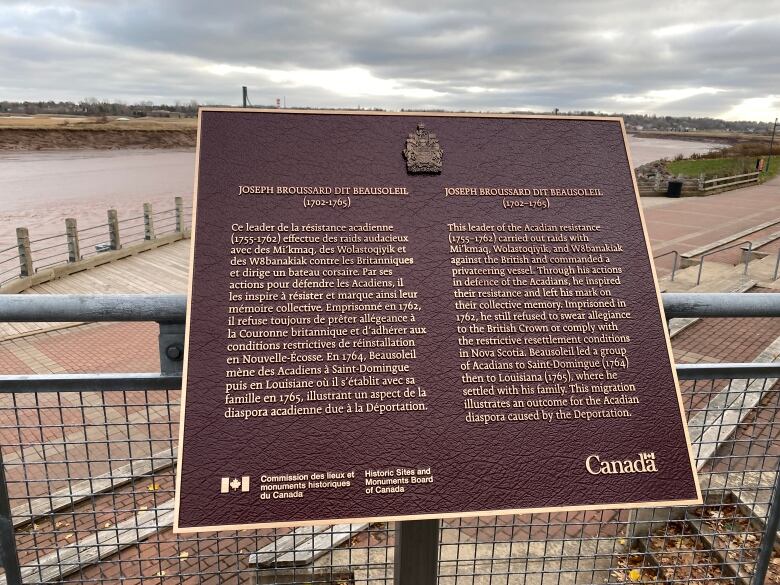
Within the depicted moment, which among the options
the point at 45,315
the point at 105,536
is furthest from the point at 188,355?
the point at 105,536

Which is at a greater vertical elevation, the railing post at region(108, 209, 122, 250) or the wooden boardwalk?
the railing post at region(108, 209, 122, 250)

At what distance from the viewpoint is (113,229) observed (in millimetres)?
17469

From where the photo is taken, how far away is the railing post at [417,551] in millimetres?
2473

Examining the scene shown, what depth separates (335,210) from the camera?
2475 millimetres

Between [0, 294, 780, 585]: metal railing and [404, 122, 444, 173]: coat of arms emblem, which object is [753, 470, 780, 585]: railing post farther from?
[404, 122, 444, 173]: coat of arms emblem

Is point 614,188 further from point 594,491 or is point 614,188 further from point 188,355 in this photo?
point 188,355

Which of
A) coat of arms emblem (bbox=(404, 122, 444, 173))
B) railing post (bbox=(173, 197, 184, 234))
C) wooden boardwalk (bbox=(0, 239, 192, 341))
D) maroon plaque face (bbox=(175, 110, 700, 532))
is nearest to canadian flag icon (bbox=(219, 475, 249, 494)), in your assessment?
maroon plaque face (bbox=(175, 110, 700, 532))

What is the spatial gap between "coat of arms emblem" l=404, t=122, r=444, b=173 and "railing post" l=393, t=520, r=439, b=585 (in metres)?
1.52

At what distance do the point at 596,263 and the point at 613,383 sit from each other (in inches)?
21.3

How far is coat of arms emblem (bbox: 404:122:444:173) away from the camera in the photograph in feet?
8.41

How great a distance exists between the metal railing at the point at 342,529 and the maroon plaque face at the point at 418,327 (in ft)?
0.87

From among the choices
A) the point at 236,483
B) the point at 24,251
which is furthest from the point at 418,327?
the point at 24,251

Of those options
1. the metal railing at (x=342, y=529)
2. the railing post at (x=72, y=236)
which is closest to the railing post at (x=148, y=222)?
the railing post at (x=72, y=236)

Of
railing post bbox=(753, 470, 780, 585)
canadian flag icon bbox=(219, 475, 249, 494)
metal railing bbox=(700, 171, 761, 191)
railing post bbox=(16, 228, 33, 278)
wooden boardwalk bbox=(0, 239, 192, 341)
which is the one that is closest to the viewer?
canadian flag icon bbox=(219, 475, 249, 494)
